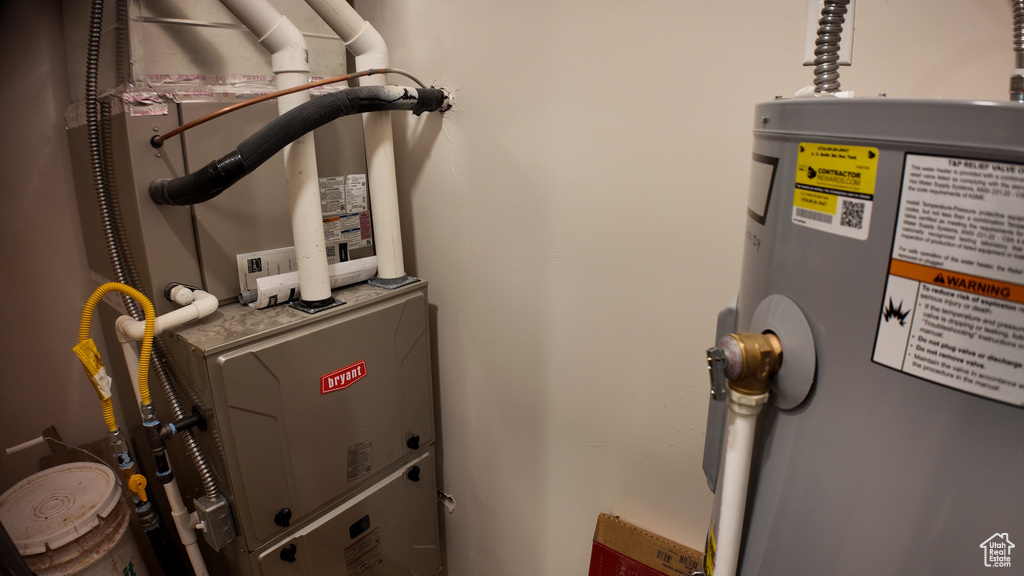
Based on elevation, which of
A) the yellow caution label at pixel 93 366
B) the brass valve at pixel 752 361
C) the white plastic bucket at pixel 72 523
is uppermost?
the brass valve at pixel 752 361

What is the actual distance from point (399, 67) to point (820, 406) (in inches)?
49.8

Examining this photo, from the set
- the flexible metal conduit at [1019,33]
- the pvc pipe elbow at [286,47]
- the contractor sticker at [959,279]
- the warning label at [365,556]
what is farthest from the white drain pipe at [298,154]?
the flexible metal conduit at [1019,33]

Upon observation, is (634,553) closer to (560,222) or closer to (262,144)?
(560,222)

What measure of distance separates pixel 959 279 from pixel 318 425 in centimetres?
111

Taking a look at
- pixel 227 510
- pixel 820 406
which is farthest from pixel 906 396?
pixel 227 510

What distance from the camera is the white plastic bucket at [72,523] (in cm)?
108

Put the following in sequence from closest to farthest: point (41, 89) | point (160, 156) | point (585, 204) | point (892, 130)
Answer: point (892, 130) < point (160, 156) < point (585, 204) < point (41, 89)

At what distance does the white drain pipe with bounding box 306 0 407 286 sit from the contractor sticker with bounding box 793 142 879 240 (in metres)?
0.95

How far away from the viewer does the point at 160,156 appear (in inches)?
38.9

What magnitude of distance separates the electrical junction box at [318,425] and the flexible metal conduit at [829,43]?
37.4 inches

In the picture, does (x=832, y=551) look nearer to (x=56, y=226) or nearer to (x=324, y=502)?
(x=324, y=502)

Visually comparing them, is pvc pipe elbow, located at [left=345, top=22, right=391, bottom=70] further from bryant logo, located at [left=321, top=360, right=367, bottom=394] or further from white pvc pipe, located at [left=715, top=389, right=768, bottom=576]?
white pvc pipe, located at [left=715, top=389, right=768, bottom=576]

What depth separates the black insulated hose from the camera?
0.91m

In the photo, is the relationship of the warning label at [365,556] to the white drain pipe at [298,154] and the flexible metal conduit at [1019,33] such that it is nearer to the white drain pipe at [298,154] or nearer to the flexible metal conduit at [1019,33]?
the white drain pipe at [298,154]
